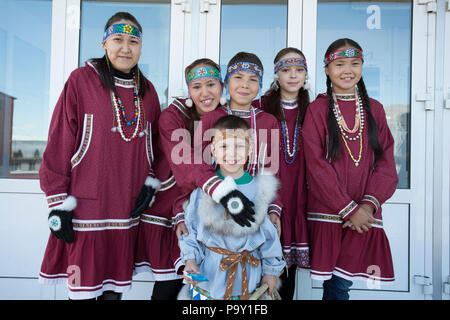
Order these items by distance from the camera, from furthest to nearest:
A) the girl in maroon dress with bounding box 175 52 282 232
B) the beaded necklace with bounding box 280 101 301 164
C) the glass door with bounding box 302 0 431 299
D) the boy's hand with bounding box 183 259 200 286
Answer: the glass door with bounding box 302 0 431 299 < the beaded necklace with bounding box 280 101 301 164 < the girl in maroon dress with bounding box 175 52 282 232 < the boy's hand with bounding box 183 259 200 286

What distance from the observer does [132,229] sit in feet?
5.85

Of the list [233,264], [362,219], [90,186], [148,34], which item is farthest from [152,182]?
[148,34]

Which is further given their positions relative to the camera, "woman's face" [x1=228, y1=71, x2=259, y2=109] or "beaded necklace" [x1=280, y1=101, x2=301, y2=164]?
"beaded necklace" [x1=280, y1=101, x2=301, y2=164]

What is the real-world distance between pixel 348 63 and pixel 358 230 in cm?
91

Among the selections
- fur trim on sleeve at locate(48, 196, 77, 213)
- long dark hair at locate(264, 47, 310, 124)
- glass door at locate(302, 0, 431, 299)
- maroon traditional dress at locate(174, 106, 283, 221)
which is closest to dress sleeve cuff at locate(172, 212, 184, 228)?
maroon traditional dress at locate(174, 106, 283, 221)

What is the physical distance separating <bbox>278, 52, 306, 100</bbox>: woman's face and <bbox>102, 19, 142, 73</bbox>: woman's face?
0.85 meters

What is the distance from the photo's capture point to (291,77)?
6.41 feet

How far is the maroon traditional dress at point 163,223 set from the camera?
1.83m

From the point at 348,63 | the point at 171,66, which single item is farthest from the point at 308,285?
the point at 171,66

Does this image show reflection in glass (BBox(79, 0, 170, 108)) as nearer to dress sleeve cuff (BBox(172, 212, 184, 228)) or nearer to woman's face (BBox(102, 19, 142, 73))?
woman's face (BBox(102, 19, 142, 73))

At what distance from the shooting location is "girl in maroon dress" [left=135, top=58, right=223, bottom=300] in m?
1.83

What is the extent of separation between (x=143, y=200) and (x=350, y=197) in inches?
43.5

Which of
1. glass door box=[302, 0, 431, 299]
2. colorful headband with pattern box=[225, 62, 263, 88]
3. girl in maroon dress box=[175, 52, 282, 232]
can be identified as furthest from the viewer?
glass door box=[302, 0, 431, 299]

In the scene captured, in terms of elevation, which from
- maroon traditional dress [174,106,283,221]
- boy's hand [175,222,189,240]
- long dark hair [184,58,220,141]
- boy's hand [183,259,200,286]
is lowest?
boy's hand [183,259,200,286]
